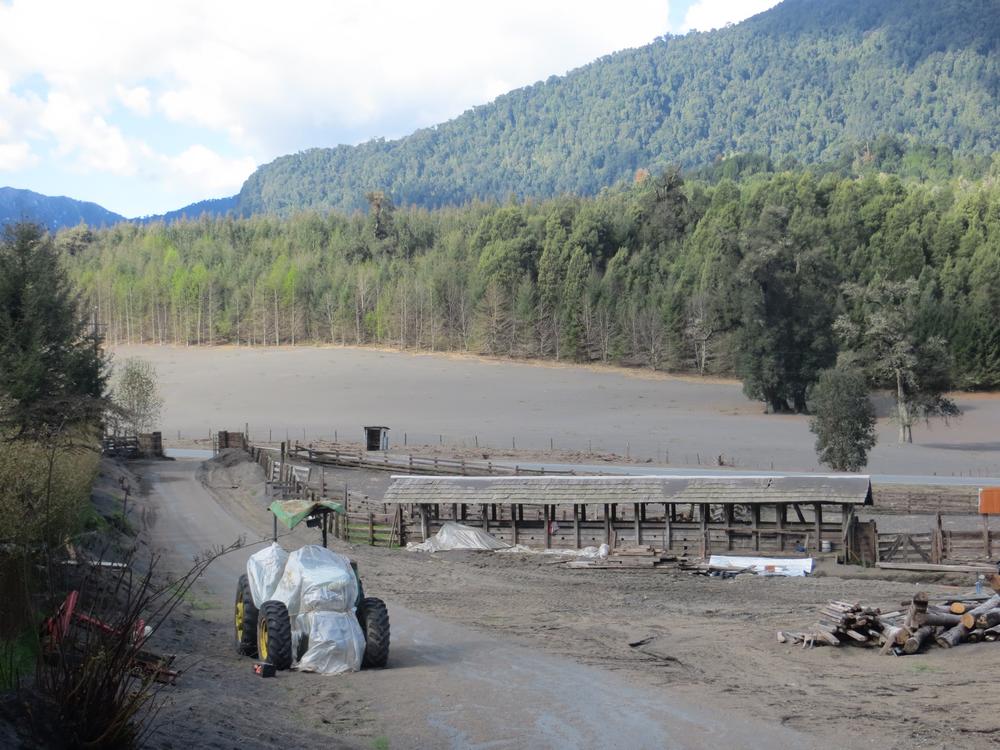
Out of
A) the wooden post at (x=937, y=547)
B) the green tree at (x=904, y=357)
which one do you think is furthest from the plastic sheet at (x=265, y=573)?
the green tree at (x=904, y=357)

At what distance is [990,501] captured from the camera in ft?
94.0

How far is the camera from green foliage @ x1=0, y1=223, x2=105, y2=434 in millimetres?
33656

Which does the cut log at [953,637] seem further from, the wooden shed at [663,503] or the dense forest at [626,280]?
the dense forest at [626,280]

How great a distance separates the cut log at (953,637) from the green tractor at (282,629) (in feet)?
29.6

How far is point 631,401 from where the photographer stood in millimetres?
81938

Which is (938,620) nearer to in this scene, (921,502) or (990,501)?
(990,501)

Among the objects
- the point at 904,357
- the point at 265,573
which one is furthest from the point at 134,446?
the point at 265,573

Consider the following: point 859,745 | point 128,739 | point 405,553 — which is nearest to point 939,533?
point 405,553

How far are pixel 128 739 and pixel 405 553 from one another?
21637 mm

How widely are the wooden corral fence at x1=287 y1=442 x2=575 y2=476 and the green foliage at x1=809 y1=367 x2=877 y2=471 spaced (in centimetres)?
1211

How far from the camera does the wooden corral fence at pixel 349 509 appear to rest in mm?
33537

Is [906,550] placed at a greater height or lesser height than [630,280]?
lesser

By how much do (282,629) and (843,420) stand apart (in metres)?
38.4

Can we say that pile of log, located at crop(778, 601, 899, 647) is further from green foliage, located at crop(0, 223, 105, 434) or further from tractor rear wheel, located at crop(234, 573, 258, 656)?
green foliage, located at crop(0, 223, 105, 434)
